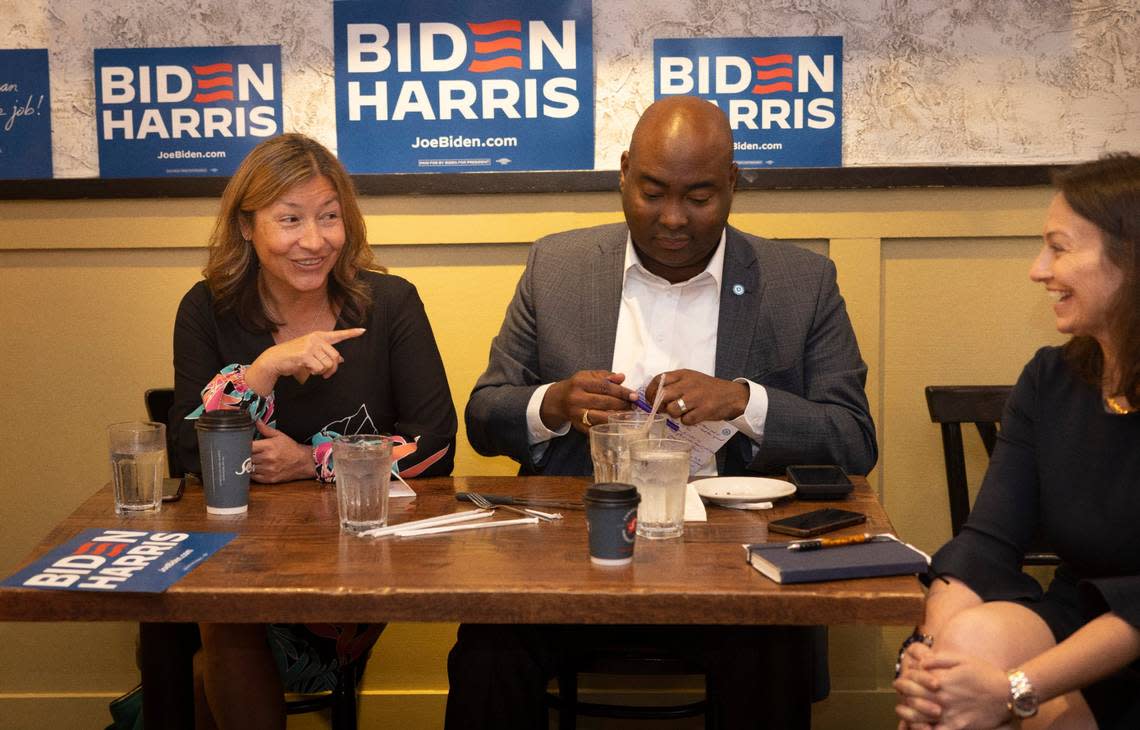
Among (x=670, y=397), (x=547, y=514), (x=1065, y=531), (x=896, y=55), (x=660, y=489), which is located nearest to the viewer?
(x=660, y=489)

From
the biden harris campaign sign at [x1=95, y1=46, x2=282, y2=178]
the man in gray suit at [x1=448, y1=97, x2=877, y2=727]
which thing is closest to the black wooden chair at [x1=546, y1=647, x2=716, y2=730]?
the man in gray suit at [x1=448, y1=97, x2=877, y2=727]

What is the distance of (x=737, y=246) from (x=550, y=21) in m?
0.85

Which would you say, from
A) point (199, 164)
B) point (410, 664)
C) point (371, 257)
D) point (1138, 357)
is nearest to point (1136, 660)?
point (1138, 357)

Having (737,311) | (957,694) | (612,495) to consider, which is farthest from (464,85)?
(957,694)

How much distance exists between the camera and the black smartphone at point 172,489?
6.90ft

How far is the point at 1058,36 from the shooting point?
9.98ft

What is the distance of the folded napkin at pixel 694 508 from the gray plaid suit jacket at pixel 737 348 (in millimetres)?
382

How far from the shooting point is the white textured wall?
9.98 ft

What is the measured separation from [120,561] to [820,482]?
1169 mm

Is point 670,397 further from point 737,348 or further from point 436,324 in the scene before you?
point 436,324

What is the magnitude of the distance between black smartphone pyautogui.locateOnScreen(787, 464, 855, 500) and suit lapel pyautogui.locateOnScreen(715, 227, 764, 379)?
0.44 m

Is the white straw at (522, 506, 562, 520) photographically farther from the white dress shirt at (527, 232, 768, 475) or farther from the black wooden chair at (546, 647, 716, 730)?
the white dress shirt at (527, 232, 768, 475)

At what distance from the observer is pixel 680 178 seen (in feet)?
8.24

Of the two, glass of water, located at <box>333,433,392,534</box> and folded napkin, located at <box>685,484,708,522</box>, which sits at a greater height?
glass of water, located at <box>333,433,392,534</box>
